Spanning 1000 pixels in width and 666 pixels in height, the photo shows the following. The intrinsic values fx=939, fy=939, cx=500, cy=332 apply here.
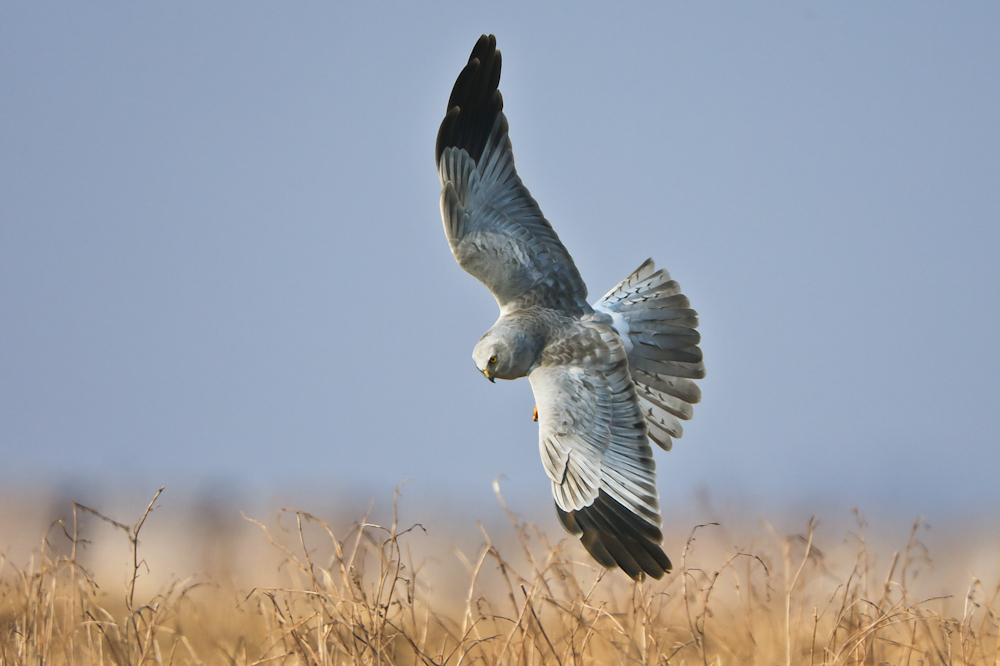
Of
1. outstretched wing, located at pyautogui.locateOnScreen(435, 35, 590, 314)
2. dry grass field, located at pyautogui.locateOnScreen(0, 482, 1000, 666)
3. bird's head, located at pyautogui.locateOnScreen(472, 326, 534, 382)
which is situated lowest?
dry grass field, located at pyautogui.locateOnScreen(0, 482, 1000, 666)

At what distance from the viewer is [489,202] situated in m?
5.65

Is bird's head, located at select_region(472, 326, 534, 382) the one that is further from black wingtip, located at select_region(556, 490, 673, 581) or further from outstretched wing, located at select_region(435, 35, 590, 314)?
black wingtip, located at select_region(556, 490, 673, 581)

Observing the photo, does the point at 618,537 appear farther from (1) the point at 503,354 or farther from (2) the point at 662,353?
(2) the point at 662,353

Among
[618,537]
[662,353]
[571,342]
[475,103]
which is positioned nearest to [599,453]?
[618,537]

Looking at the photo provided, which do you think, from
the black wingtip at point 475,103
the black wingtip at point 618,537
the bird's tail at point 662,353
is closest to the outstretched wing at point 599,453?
the black wingtip at point 618,537

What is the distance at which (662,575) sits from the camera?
456 centimetres

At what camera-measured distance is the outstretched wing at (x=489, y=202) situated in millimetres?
5578

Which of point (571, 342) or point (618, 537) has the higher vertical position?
point (571, 342)

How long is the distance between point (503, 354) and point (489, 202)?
1.00 m

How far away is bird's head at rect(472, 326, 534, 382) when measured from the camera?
5230 millimetres

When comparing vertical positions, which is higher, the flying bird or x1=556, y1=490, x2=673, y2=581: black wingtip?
the flying bird

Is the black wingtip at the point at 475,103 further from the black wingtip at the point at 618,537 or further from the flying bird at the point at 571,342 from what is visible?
the black wingtip at the point at 618,537

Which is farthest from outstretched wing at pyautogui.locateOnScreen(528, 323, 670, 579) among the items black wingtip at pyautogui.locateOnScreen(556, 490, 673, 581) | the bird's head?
the bird's head

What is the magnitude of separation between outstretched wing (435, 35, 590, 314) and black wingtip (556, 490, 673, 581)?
4.79 feet
